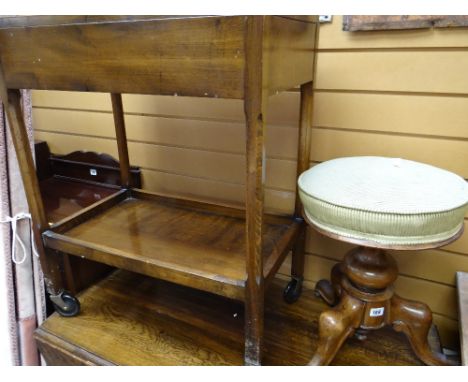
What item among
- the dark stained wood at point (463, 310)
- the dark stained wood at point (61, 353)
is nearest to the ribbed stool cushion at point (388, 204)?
the dark stained wood at point (463, 310)

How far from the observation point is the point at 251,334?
83cm

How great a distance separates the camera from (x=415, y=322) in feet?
2.96

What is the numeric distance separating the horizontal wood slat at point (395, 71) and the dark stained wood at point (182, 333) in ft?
2.22

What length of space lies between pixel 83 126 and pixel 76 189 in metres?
0.27

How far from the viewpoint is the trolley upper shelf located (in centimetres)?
61

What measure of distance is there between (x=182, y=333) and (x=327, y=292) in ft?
1.43

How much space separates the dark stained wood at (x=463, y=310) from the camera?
87 centimetres

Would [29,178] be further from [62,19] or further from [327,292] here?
[327,292]

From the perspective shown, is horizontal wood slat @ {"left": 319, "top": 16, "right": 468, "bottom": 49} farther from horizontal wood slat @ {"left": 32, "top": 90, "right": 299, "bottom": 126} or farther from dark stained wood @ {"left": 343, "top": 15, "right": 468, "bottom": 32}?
horizontal wood slat @ {"left": 32, "top": 90, "right": 299, "bottom": 126}

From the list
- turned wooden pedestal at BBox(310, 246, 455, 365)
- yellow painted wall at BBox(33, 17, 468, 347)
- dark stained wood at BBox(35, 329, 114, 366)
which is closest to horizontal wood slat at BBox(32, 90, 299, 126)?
yellow painted wall at BBox(33, 17, 468, 347)

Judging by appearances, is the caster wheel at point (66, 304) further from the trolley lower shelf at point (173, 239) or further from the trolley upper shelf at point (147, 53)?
the trolley upper shelf at point (147, 53)

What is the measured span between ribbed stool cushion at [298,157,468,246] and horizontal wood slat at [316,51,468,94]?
26 centimetres

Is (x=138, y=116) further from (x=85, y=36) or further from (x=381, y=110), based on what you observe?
(x=381, y=110)

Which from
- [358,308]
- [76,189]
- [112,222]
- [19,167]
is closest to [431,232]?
[358,308]
